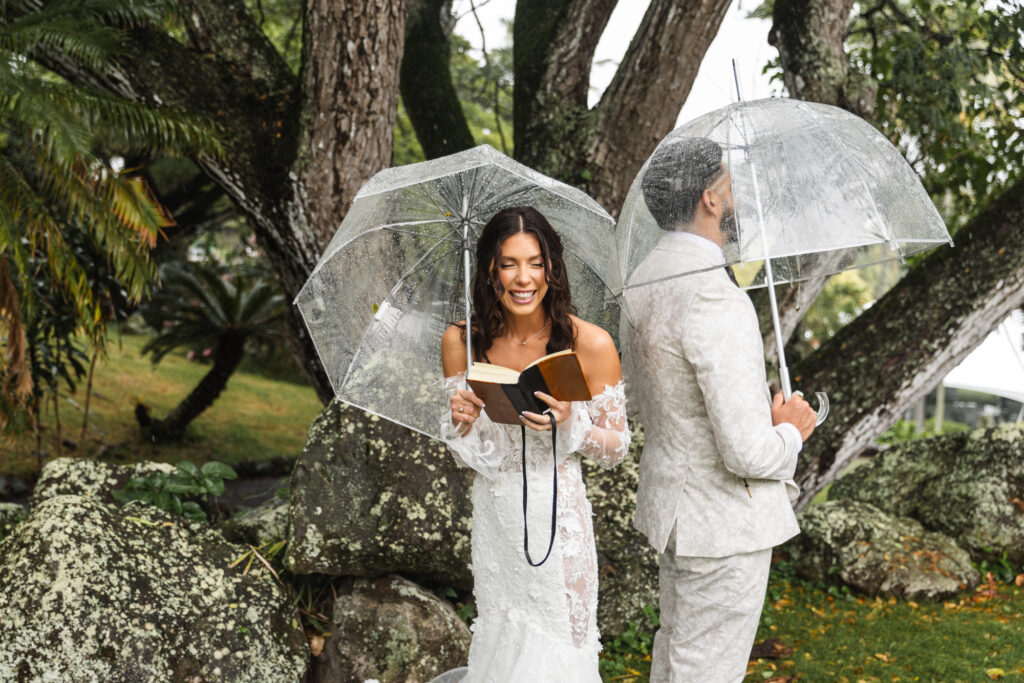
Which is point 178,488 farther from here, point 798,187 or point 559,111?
point 798,187

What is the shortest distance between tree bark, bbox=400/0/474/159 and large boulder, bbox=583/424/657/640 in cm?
343

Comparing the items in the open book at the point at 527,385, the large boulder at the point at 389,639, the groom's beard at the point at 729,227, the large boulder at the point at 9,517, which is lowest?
the large boulder at the point at 389,639

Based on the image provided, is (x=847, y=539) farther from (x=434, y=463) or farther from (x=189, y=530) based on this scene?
(x=189, y=530)

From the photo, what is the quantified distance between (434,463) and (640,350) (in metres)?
2.20

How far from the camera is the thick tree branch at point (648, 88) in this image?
5.96 metres

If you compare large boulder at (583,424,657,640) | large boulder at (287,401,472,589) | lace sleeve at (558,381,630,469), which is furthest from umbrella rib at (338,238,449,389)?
large boulder at (583,424,657,640)

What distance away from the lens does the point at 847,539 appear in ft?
20.9

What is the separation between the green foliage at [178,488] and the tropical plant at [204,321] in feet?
22.1

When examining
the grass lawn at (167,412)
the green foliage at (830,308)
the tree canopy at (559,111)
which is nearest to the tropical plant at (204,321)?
the grass lawn at (167,412)

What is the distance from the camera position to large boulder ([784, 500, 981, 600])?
6.00 meters

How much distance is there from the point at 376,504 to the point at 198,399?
308 inches

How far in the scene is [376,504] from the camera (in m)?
4.88

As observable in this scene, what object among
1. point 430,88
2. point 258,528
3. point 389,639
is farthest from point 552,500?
point 430,88

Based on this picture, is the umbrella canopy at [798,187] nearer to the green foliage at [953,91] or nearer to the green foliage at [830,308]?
the green foliage at [953,91]
